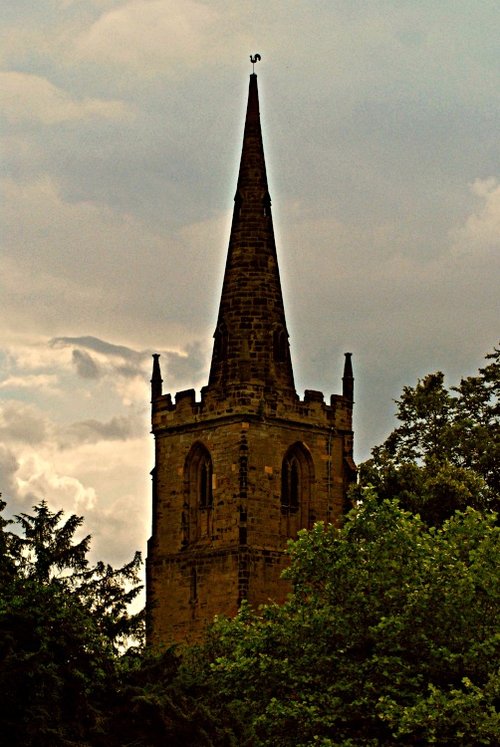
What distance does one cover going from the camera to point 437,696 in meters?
50.8

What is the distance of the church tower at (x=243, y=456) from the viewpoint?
84188mm

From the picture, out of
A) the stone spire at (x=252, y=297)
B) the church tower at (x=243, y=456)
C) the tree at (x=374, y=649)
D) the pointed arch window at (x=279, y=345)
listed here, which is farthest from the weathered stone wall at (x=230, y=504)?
the tree at (x=374, y=649)

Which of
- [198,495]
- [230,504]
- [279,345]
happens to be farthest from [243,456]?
[279,345]

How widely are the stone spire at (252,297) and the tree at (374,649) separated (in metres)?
29.2

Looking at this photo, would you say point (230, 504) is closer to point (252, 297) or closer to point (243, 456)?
point (243, 456)

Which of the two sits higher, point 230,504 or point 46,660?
point 230,504

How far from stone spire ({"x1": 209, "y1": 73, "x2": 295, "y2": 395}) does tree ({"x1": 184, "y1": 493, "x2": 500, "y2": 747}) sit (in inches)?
1150

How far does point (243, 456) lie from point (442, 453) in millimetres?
10898

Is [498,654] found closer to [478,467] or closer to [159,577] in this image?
[478,467]

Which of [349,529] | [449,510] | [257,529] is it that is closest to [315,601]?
[349,529]

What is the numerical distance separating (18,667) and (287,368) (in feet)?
141

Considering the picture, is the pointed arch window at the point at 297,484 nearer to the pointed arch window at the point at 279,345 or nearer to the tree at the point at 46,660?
the pointed arch window at the point at 279,345

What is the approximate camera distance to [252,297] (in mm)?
87000

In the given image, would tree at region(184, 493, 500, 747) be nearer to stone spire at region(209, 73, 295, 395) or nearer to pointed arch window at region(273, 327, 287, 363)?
stone spire at region(209, 73, 295, 395)
